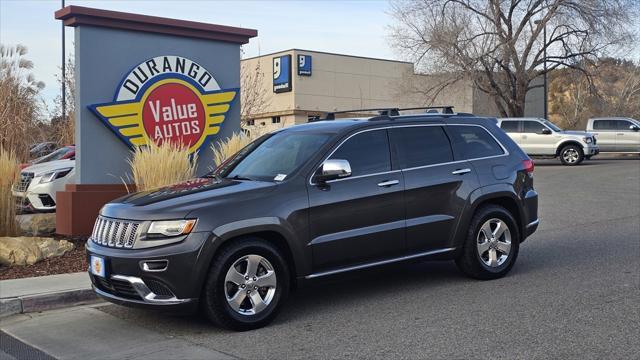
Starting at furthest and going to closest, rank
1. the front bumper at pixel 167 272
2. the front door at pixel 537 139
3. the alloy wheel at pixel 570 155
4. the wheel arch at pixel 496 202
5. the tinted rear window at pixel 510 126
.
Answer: the tinted rear window at pixel 510 126 → the front door at pixel 537 139 → the alloy wheel at pixel 570 155 → the wheel arch at pixel 496 202 → the front bumper at pixel 167 272

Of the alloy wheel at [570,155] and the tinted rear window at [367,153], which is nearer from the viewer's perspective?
the tinted rear window at [367,153]

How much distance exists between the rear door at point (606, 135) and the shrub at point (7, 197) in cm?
2735

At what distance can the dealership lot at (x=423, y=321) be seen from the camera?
5.47 m

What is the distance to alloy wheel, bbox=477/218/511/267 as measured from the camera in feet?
25.5

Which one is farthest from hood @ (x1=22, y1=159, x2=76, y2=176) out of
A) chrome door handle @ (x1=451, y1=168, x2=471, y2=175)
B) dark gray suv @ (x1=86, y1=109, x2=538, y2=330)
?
chrome door handle @ (x1=451, y1=168, x2=471, y2=175)

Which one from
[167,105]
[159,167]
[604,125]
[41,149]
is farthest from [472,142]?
[604,125]

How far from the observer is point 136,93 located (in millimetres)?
10891

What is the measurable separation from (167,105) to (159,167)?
5.38ft

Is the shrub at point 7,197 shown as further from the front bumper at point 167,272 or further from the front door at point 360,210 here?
the front door at point 360,210

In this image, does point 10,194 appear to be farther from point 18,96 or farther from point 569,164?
point 569,164

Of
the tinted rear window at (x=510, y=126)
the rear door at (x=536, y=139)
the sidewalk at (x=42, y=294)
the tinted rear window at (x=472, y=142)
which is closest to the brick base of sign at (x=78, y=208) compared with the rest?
the sidewalk at (x=42, y=294)

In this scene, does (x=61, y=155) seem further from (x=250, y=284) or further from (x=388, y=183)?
(x=250, y=284)

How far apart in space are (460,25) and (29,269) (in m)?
30.2

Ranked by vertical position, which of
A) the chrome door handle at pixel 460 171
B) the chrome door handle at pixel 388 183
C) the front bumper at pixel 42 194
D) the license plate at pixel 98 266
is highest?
the chrome door handle at pixel 460 171
